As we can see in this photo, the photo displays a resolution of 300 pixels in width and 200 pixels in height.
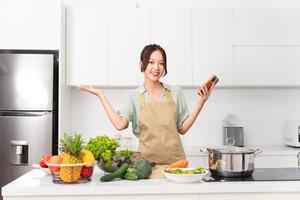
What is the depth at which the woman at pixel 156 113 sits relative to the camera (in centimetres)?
257

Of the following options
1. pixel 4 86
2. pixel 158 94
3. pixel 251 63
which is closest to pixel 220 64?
pixel 251 63

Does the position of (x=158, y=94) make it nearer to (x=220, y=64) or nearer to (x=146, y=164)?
(x=146, y=164)

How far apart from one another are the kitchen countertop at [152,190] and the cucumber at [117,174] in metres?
0.03

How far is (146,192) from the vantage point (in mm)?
1841

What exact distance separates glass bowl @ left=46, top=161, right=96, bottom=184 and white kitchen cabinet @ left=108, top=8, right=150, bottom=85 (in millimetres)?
2065

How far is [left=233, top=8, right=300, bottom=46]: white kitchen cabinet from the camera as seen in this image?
4.00m

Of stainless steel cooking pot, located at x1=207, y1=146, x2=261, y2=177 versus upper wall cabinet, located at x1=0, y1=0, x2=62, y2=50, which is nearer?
stainless steel cooking pot, located at x1=207, y1=146, x2=261, y2=177

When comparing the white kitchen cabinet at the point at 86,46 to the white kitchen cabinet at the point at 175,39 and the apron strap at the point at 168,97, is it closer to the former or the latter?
the white kitchen cabinet at the point at 175,39

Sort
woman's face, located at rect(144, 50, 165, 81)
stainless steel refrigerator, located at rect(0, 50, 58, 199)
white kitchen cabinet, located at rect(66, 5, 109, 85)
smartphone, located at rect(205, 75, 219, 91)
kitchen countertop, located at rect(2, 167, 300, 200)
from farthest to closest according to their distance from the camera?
white kitchen cabinet, located at rect(66, 5, 109, 85)
stainless steel refrigerator, located at rect(0, 50, 58, 199)
woman's face, located at rect(144, 50, 165, 81)
smartphone, located at rect(205, 75, 219, 91)
kitchen countertop, located at rect(2, 167, 300, 200)

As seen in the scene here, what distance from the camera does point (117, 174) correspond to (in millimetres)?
1955

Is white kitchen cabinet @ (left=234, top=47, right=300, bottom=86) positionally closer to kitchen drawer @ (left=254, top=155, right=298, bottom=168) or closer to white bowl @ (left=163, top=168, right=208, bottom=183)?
kitchen drawer @ (left=254, top=155, right=298, bottom=168)

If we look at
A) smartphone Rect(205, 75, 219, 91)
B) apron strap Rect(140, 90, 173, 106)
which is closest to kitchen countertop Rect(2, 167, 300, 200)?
smartphone Rect(205, 75, 219, 91)

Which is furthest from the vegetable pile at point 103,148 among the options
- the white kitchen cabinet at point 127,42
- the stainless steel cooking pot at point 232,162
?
the white kitchen cabinet at point 127,42

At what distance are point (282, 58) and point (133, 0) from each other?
160cm
